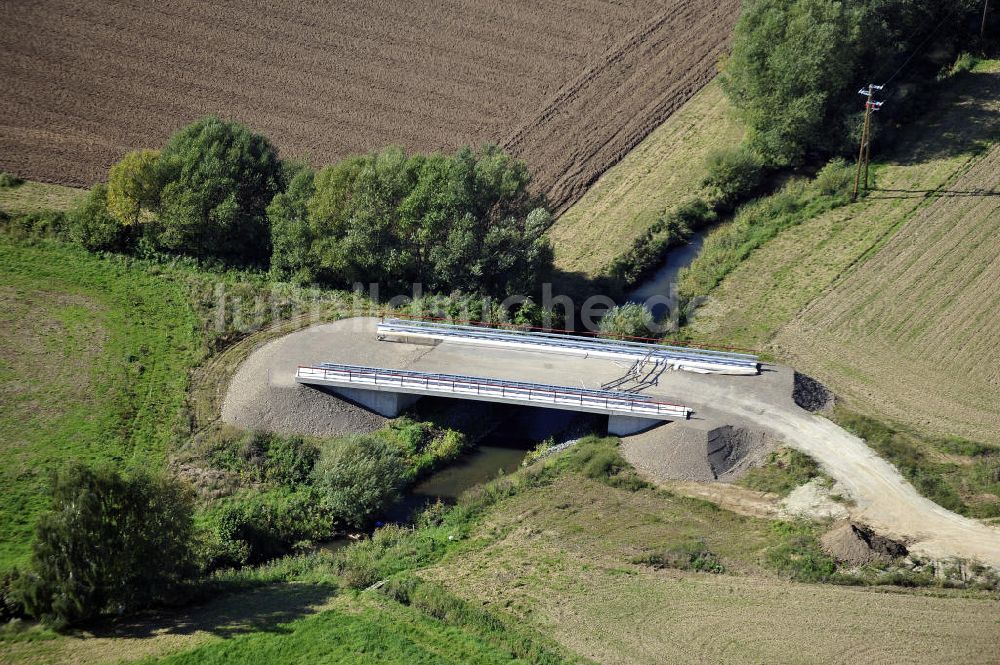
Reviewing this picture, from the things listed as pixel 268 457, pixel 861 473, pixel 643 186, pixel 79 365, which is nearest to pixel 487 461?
pixel 268 457

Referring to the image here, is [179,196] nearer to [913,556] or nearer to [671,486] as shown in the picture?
[671,486]

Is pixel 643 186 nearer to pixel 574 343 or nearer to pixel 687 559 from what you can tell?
pixel 574 343

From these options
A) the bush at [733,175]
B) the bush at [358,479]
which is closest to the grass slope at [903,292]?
the bush at [733,175]

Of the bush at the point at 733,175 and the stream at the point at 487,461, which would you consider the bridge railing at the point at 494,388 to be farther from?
the bush at the point at 733,175

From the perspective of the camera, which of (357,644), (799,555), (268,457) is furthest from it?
(268,457)

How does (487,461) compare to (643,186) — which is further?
(643,186)

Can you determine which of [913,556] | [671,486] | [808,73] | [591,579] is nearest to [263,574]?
[591,579]

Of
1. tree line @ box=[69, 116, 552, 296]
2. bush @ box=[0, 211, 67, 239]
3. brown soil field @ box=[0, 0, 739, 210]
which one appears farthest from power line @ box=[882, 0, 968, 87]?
bush @ box=[0, 211, 67, 239]
